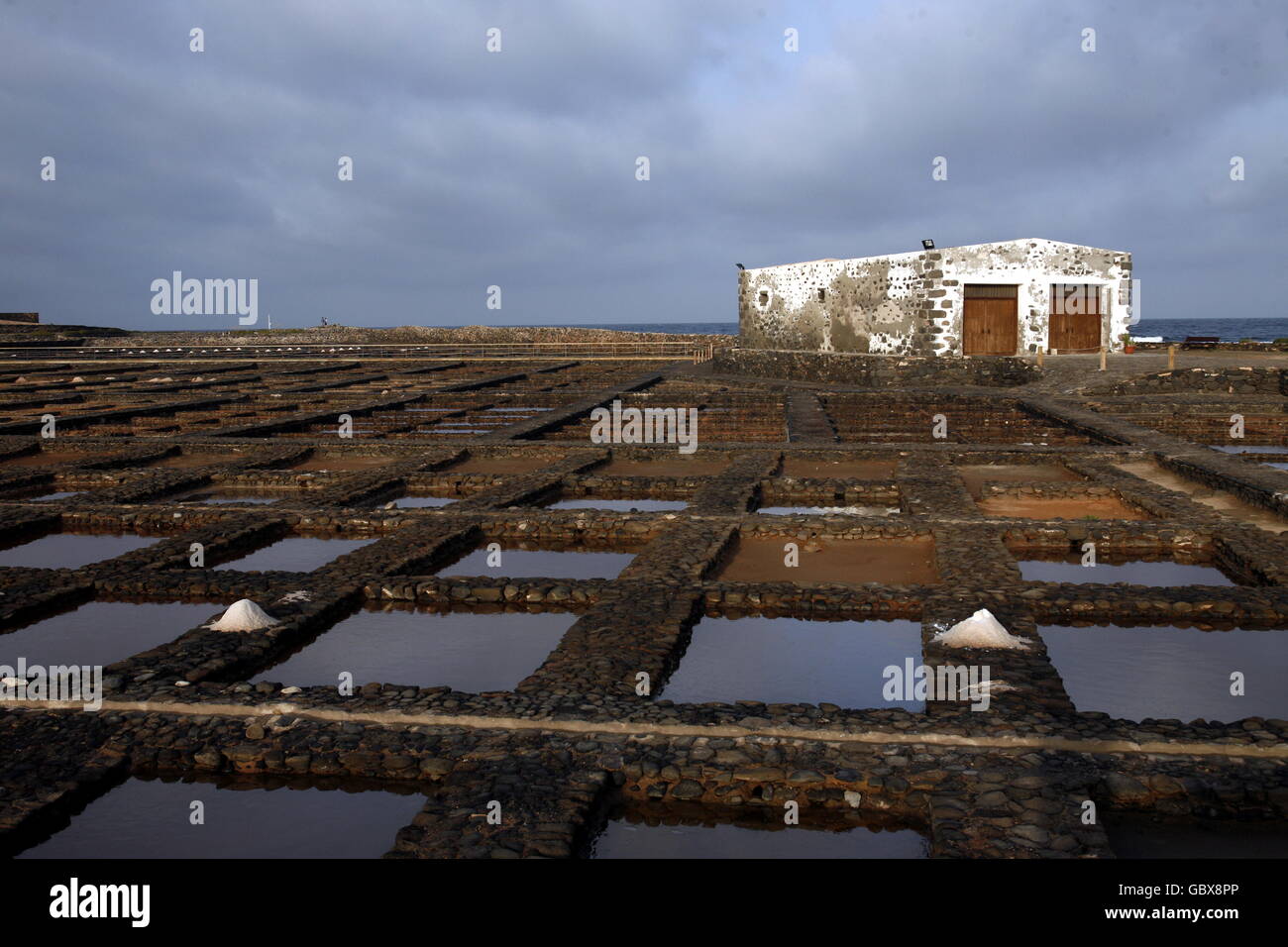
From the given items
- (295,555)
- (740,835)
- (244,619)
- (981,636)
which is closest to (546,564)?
(295,555)

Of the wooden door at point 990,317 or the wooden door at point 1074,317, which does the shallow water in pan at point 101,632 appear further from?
the wooden door at point 1074,317

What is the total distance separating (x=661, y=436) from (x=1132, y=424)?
7378mm

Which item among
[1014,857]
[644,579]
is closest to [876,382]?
[644,579]

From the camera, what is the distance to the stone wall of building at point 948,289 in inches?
938

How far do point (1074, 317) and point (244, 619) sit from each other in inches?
926

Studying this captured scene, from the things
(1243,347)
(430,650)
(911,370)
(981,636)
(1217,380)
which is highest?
(1243,347)

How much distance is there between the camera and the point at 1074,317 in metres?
24.6

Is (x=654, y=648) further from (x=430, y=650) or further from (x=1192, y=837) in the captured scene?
(x=1192, y=837)

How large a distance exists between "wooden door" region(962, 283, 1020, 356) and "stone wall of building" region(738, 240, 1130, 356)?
6.9 inches

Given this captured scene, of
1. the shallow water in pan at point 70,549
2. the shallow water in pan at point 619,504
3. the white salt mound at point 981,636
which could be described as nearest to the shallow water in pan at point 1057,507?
the shallow water in pan at point 619,504

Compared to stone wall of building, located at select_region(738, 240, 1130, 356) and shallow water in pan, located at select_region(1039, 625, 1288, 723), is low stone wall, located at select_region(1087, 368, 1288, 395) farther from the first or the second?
shallow water in pan, located at select_region(1039, 625, 1288, 723)

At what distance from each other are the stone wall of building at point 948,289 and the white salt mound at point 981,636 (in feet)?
64.3

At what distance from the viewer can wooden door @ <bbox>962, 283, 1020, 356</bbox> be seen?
24109mm
